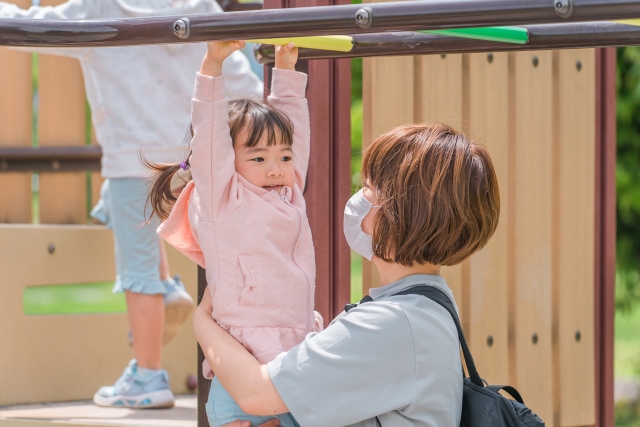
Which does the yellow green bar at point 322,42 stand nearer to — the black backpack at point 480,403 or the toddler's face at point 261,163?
the toddler's face at point 261,163

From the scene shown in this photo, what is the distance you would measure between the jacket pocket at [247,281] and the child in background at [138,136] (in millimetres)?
1297

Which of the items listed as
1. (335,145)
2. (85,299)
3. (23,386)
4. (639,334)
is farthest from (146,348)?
(639,334)

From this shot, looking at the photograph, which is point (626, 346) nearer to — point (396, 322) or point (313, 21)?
point (396, 322)

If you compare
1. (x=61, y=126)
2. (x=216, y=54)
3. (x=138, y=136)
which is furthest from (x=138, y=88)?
(x=216, y=54)

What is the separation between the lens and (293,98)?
6.01ft

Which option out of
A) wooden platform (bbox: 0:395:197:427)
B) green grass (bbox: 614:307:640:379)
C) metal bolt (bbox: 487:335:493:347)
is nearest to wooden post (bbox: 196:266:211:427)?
wooden platform (bbox: 0:395:197:427)

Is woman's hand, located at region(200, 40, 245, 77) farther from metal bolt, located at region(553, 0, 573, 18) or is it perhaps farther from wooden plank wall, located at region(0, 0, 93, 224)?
wooden plank wall, located at region(0, 0, 93, 224)

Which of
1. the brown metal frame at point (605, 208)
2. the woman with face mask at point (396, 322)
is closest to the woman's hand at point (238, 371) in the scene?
the woman with face mask at point (396, 322)

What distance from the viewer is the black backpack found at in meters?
1.42

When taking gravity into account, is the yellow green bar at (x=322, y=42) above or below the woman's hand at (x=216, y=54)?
above

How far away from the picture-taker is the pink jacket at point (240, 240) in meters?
1.63

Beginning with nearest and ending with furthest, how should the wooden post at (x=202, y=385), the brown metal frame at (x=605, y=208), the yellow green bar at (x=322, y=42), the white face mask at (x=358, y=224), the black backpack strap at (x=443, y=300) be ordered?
1. the black backpack strap at (x=443, y=300)
2. the white face mask at (x=358, y=224)
3. the yellow green bar at (x=322, y=42)
4. the wooden post at (x=202, y=385)
5. the brown metal frame at (x=605, y=208)

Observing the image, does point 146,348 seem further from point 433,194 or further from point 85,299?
point 85,299

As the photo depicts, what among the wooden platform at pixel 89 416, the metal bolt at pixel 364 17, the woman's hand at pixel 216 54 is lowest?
the wooden platform at pixel 89 416
